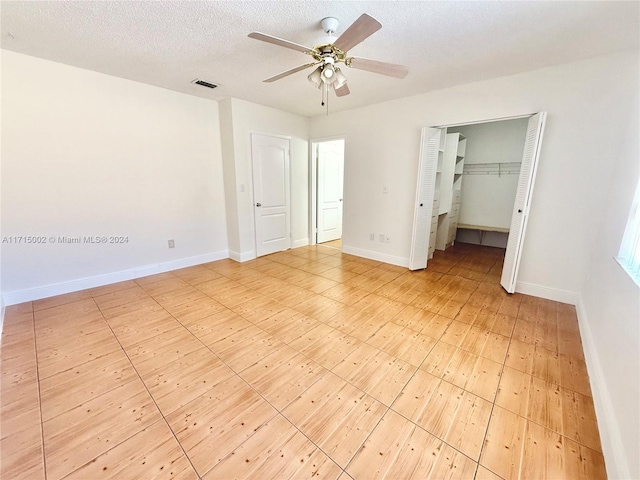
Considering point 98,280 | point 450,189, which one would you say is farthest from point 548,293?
point 98,280

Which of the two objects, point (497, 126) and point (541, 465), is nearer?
point (541, 465)

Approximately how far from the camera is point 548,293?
3.01m

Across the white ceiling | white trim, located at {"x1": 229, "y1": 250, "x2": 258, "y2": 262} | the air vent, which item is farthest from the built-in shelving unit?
the air vent

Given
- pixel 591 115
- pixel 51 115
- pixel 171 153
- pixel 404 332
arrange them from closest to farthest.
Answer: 1. pixel 404 332
2. pixel 591 115
3. pixel 51 115
4. pixel 171 153

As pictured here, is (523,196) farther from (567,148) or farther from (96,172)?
(96,172)

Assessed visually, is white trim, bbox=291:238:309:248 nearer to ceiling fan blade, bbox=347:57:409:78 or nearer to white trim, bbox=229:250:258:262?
white trim, bbox=229:250:258:262

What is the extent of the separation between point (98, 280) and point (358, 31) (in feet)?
13.0

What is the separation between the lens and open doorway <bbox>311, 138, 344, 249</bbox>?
5.30 meters

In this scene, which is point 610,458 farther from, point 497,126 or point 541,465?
point 497,126

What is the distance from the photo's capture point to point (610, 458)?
49.2 inches

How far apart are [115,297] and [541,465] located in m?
A: 3.92

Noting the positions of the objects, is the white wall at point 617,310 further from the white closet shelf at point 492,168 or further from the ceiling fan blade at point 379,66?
the white closet shelf at point 492,168

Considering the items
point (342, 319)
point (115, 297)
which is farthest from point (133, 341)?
point (342, 319)

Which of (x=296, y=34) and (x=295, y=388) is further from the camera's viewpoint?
(x=296, y=34)
